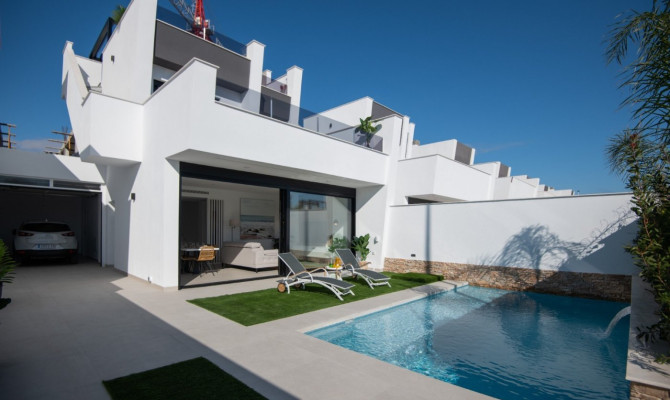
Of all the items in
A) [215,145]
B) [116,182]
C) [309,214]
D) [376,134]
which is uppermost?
[376,134]

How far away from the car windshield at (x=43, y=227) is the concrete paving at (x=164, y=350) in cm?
548

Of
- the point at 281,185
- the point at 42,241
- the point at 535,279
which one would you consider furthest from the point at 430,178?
the point at 42,241

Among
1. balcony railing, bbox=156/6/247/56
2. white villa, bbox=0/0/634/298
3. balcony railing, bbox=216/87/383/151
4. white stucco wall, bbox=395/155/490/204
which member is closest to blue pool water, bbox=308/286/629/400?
white villa, bbox=0/0/634/298

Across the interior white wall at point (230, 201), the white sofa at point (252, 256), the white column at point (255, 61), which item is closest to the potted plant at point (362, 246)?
the white sofa at point (252, 256)

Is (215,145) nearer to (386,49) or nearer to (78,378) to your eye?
(78,378)

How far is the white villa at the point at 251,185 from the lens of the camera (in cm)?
830

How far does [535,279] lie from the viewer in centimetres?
998

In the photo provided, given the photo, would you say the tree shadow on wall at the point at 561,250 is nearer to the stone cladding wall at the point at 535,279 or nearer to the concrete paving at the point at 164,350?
the stone cladding wall at the point at 535,279

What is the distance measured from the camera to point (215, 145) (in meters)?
7.75

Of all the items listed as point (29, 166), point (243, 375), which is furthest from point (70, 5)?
point (243, 375)

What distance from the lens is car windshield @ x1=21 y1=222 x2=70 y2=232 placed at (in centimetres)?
1171

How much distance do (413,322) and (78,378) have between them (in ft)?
18.1

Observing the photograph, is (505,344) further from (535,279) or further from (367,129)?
(367,129)

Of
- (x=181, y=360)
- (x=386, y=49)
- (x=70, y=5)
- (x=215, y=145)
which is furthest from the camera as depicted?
(x=386, y=49)
